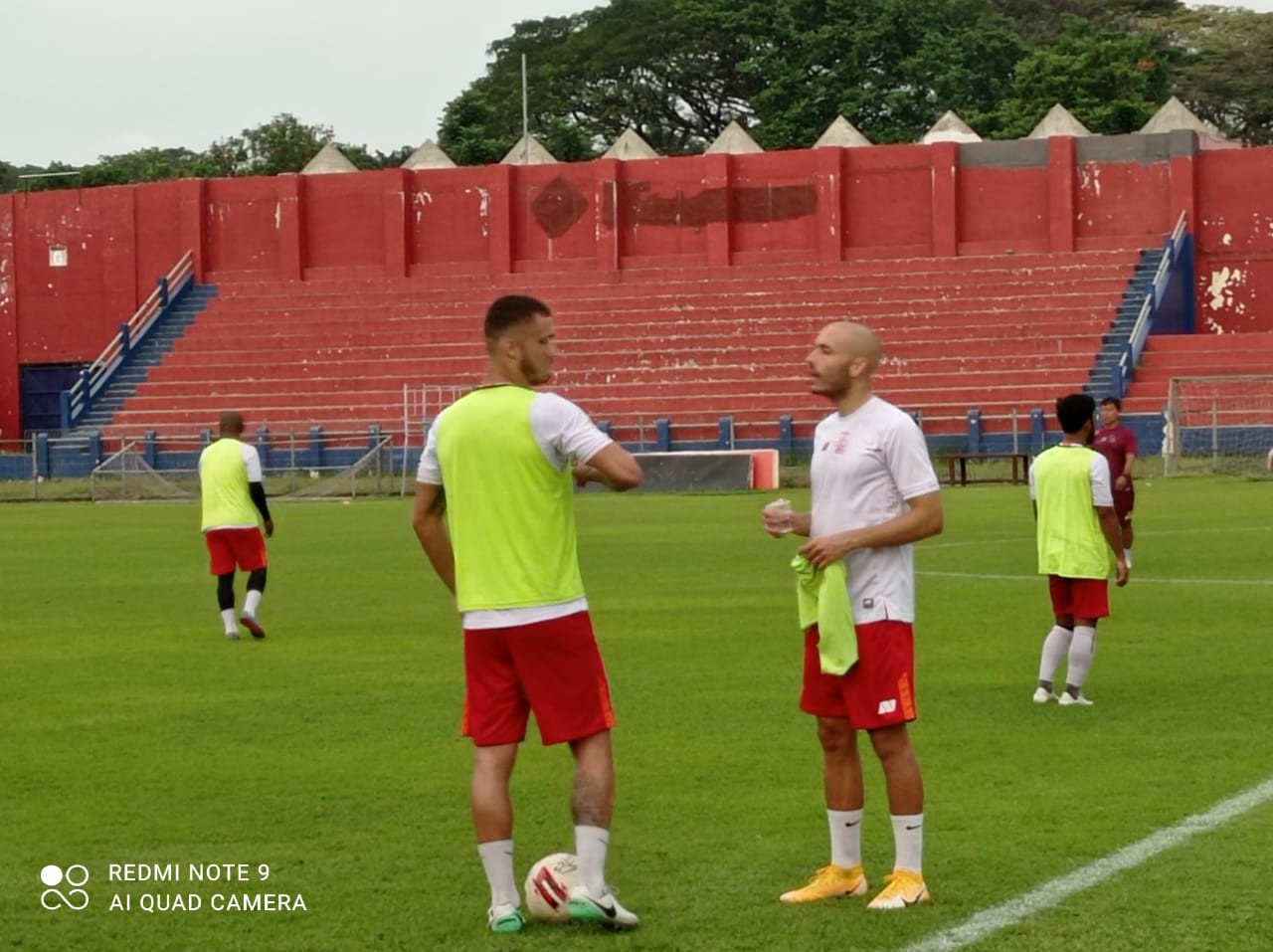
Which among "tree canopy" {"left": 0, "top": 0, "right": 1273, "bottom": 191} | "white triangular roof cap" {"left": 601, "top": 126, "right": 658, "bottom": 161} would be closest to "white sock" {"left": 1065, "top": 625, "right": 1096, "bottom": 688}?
"white triangular roof cap" {"left": 601, "top": 126, "right": 658, "bottom": 161}

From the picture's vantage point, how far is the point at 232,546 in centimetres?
1838

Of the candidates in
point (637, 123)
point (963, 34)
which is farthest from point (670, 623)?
point (637, 123)

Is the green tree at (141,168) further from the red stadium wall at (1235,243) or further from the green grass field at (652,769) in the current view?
the green grass field at (652,769)

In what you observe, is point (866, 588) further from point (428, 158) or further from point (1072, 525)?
point (428, 158)

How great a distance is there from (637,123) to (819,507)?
90602 mm

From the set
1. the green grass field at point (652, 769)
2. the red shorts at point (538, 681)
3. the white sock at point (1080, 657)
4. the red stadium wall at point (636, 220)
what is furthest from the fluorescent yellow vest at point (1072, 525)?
the red stadium wall at point (636, 220)

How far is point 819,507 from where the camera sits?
837 cm

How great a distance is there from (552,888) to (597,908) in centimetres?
21

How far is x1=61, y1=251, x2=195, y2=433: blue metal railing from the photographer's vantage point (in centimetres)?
6150

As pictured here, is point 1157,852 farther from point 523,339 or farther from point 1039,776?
point 523,339

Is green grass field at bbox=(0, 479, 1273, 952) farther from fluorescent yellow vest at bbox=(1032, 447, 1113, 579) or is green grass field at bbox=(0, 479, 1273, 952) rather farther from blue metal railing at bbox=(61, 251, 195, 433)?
blue metal railing at bbox=(61, 251, 195, 433)

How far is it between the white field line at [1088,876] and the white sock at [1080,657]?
286 cm

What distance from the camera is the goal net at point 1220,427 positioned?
46.9m

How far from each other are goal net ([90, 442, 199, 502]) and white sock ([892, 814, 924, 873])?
42.1 m
